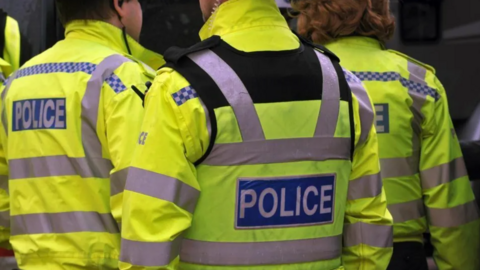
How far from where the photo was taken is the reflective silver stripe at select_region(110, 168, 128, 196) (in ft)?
9.68

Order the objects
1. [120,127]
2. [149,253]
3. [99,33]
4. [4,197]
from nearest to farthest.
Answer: [149,253], [120,127], [99,33], [4,197]

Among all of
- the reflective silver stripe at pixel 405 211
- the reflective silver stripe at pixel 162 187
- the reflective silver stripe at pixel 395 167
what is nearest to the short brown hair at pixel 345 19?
the reflective silver stripe at pixel 395 167

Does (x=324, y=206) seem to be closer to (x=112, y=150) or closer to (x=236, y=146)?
(x=236, y=146)

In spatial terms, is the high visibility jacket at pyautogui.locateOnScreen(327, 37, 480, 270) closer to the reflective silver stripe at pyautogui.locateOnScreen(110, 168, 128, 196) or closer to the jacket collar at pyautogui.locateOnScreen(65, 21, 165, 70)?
the jacket collar at pyautogui.locateOnScreen(65, 21, 165, 70)

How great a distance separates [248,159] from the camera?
7.86 ft

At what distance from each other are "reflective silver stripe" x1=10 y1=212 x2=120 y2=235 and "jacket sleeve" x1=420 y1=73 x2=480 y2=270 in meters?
1.24

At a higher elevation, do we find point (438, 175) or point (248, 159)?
point (248, 159)

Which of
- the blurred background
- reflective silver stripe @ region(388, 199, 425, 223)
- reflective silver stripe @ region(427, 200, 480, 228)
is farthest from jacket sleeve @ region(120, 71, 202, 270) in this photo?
the blurred background

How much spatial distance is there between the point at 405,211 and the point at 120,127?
1.21 m

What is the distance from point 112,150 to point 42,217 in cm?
41

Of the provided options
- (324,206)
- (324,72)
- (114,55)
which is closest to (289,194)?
(324,206)

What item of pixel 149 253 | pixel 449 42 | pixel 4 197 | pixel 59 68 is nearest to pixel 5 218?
pixel 4 197

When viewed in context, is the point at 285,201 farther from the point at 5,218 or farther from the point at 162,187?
the point at 5,218

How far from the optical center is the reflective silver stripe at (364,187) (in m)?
2.62
